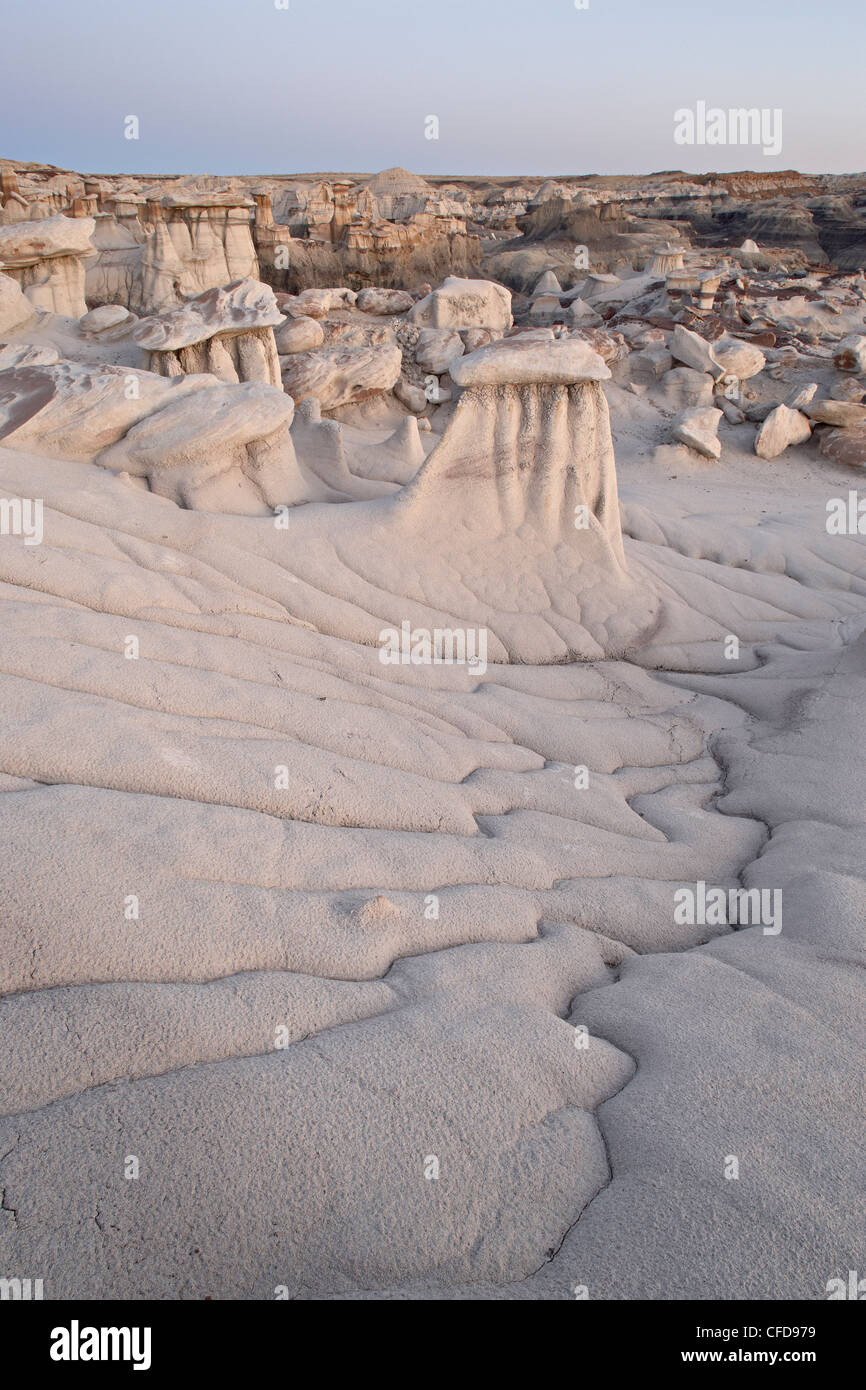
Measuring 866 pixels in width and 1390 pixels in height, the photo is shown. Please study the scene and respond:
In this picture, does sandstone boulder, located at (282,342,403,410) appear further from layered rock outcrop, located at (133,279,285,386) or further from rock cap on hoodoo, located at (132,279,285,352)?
rock cap on hoodoo, located at (132,279,285,352)

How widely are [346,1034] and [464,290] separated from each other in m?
12.6

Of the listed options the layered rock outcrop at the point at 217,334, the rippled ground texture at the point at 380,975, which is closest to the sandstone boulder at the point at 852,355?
the layered rock outcrop at the point at 217,334

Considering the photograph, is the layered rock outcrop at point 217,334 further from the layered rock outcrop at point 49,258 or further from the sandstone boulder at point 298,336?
the layered rock outcrop at point 49,258

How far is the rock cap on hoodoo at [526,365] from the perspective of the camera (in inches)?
214

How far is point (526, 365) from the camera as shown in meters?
5.44

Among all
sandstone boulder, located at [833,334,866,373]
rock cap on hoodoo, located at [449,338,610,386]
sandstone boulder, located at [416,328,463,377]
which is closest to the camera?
rock cap on hoodoo, located at [449,338,610,386]

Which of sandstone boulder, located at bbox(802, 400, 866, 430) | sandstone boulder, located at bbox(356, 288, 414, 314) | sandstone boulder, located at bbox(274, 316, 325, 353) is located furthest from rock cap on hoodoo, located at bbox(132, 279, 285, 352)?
sandstone boulder, located at bbox(356, 288, 414, 314)

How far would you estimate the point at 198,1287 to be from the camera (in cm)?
151

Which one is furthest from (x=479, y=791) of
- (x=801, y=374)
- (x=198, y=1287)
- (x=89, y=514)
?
(x=801, y=374)

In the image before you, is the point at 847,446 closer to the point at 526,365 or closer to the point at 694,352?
the point at 694,352

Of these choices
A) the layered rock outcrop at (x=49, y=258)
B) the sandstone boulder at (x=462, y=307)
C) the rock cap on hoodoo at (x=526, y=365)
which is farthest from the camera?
the sandstone boulder at (x=462, y=307)

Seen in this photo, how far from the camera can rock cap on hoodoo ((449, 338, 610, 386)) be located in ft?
17.8

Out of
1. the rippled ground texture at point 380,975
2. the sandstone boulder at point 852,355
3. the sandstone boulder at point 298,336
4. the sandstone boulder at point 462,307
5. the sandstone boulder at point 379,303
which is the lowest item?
the rippled ground texture at point 380,975
